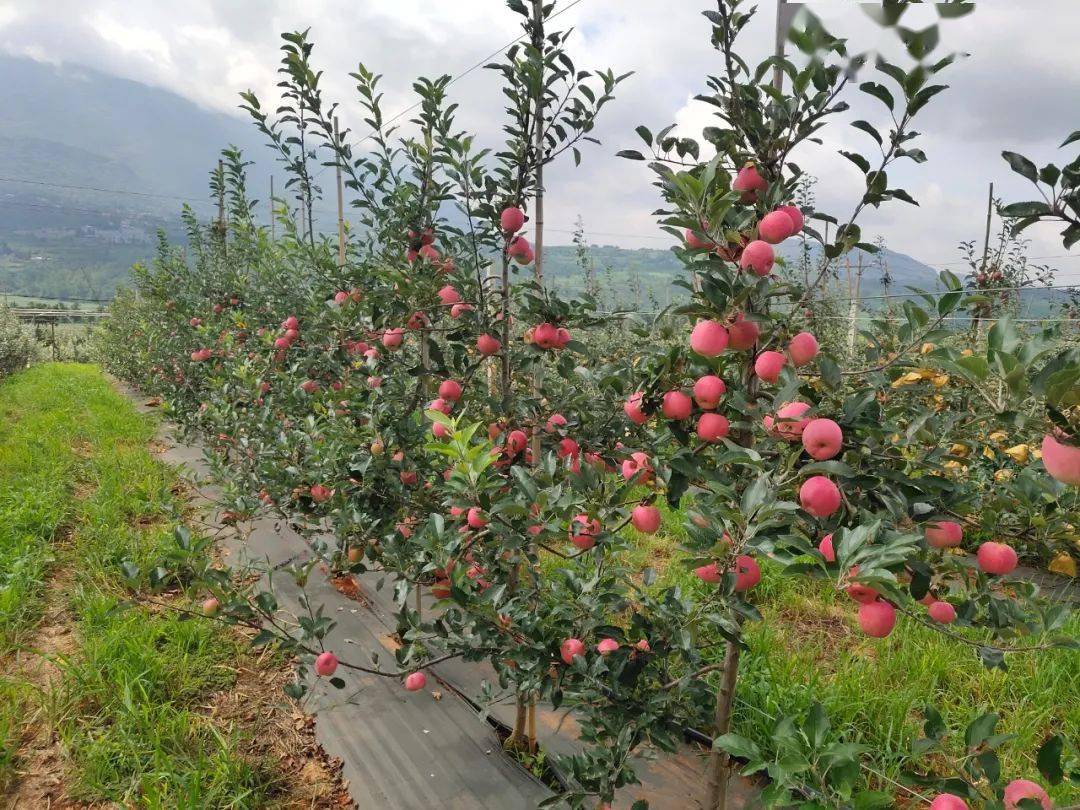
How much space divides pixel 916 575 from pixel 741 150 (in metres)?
0.83

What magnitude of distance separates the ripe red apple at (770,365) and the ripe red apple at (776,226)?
194mm

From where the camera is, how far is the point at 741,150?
1217 millimetres

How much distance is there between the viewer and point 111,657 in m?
2.56

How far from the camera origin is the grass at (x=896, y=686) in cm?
213

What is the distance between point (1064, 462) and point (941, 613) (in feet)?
1.72

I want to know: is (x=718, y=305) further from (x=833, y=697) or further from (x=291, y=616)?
(x=291, y=616)

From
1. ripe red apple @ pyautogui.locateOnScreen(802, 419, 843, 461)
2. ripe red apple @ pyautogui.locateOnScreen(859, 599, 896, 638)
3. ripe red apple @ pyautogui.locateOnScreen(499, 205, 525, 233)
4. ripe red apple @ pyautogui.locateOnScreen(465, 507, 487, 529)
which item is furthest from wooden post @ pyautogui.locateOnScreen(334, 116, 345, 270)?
ripe red apple @ pyautogui.locateOnScreen(859, 599, 896, 638)

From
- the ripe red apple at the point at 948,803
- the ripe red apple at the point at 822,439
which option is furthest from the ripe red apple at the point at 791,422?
the ripe red apple at the point at 948,803

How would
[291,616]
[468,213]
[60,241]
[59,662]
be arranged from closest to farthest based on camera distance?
[468,213], [59,662], [291,616], [60,241]

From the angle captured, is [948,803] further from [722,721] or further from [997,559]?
[722,721]

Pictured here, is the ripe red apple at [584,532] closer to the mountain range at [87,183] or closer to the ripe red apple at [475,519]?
the ripe red apple at [475,519]

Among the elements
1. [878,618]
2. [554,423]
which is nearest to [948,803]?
[878,618]

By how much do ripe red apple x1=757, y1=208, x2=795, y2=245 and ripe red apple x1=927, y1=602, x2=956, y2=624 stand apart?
2.44ft

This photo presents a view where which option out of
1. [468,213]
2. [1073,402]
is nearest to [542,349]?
[468,213]
